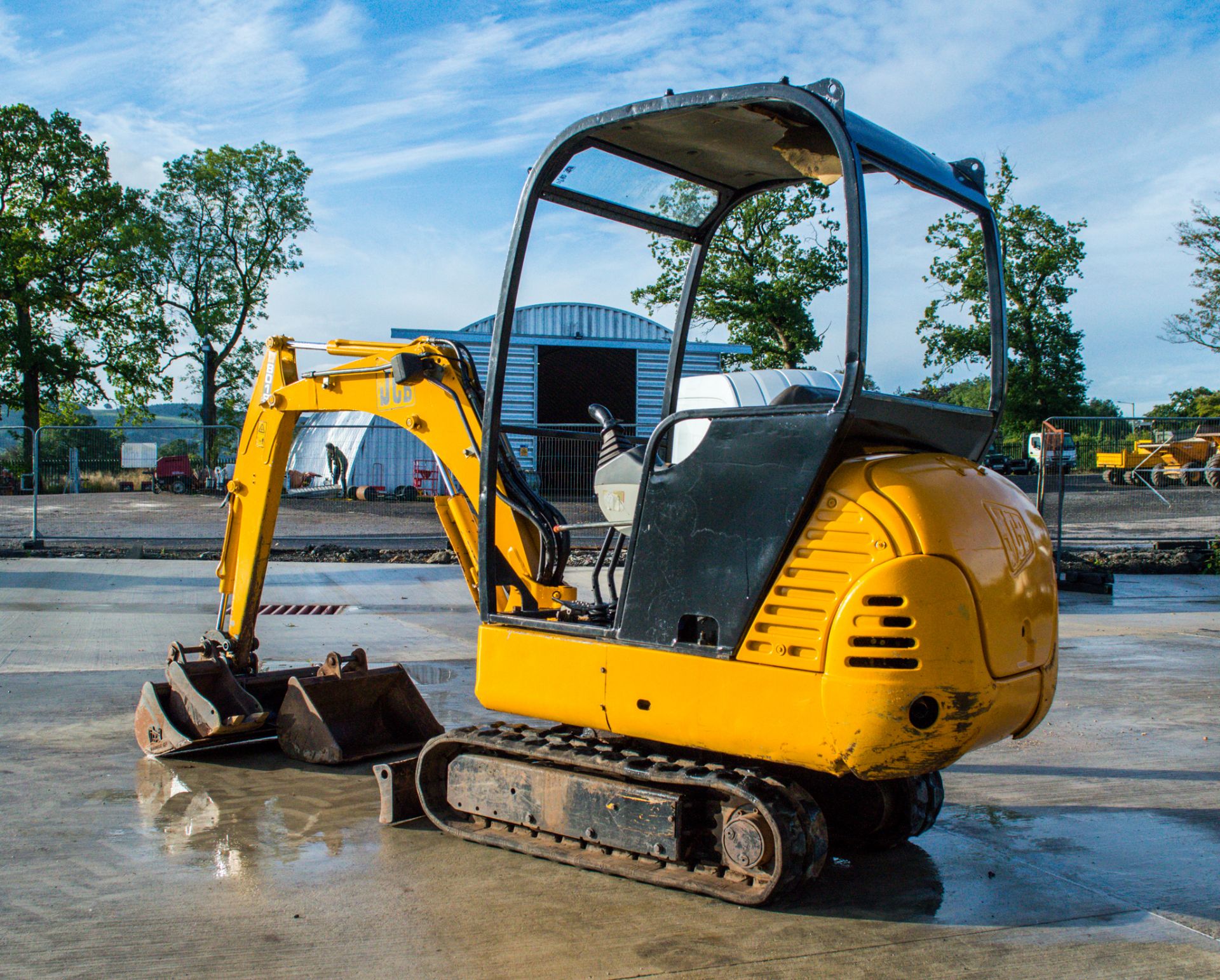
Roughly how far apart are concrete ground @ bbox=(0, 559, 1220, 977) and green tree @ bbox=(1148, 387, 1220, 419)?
4201cm

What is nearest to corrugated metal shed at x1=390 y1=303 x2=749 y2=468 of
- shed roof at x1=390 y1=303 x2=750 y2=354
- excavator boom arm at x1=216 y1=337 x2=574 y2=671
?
shed roof at x1=390 y1=303 x2=750 y2=354

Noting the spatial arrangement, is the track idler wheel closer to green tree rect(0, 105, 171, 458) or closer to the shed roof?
the shed roof

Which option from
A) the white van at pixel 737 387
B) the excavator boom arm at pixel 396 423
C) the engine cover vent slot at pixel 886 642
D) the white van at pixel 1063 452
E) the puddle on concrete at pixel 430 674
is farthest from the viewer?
the white van at pixel 1063 452

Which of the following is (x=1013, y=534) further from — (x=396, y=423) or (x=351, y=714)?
(x=351, y=714)

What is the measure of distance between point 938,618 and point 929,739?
0.39 m

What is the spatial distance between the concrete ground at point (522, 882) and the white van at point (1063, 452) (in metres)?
7.53

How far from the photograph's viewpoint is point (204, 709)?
5.54 m

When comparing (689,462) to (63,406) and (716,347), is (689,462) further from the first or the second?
(63,406)

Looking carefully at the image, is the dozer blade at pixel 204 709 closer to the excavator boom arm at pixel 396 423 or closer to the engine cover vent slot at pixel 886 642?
the excavator boom arm at pixel 396 423

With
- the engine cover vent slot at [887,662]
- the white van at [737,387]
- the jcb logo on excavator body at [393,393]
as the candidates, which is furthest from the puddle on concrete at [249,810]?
the white van at [737,387]

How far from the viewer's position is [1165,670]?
337 inches

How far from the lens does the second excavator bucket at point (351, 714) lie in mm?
5559

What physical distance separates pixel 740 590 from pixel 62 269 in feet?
124

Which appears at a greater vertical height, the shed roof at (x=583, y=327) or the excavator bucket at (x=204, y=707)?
the shed roof at (x=583, y=327)
